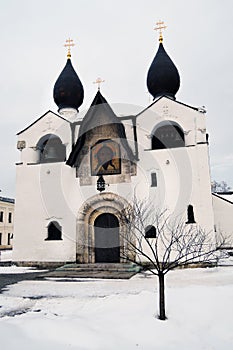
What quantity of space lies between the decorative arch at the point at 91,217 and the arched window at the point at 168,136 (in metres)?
2.89

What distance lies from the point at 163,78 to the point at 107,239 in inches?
337

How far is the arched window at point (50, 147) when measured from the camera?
46.6 ft

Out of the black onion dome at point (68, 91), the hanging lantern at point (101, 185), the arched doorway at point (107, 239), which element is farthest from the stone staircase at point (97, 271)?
the black onion dome at point (68, 91)

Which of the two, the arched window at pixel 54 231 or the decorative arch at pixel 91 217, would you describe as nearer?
the decorative arch at pixel 91 217

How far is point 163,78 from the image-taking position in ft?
50.5

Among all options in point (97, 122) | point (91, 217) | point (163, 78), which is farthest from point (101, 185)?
point (163, 78)

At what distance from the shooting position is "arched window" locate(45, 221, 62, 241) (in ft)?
42.5

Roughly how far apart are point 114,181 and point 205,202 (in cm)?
369

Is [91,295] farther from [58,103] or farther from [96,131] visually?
[58,103]

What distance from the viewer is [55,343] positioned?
3.92 metres

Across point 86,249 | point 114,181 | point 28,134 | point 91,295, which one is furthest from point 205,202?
point 28,134

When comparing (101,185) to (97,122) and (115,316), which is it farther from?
(115,316)

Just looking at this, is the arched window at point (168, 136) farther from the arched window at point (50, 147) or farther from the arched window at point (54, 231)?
the arched window at point (54, 231)

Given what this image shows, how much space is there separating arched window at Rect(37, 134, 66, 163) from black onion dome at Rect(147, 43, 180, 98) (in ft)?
18.4
